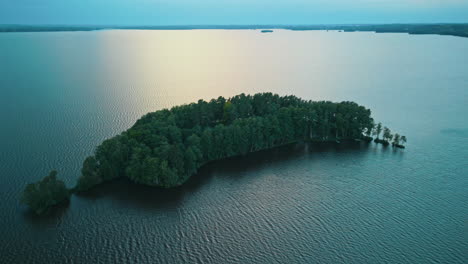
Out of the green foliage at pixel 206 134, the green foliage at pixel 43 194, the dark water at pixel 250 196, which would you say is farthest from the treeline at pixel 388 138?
the green foliage at pixel 43 194

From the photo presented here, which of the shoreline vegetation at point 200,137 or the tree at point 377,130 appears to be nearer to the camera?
the shoreline vegetation at point 200,137

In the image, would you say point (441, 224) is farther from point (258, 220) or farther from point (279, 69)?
point (279, 69)

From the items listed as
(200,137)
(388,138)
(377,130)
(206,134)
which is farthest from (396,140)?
(200,137)

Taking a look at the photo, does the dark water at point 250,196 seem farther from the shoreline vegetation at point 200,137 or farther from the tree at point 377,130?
the tree at point 377,130

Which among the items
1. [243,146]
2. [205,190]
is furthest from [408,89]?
[205,190]

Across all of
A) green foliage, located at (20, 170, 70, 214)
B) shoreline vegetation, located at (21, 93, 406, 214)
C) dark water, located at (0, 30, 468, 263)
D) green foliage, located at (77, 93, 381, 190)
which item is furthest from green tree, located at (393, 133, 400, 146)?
green foliage, located at (20, 170, 70, 214)

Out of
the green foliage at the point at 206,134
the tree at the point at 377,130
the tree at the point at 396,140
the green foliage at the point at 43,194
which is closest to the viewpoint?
the green foliage at the point at 43,194

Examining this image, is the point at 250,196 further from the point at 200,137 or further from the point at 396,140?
the point at 396,140
